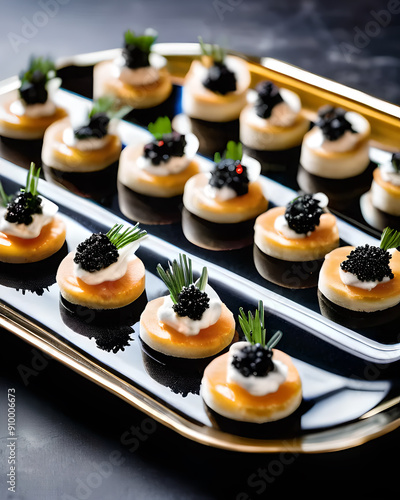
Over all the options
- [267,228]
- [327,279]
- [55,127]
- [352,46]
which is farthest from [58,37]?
[327,279]

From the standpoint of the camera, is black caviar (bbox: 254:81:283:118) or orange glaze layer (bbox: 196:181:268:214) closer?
orange glaze layer (bbox: 196:181:268:214)

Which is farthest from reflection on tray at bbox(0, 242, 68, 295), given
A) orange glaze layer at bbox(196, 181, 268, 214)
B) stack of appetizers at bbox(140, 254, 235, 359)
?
orange glaze layer at bbox(196, 181, 268, 214)

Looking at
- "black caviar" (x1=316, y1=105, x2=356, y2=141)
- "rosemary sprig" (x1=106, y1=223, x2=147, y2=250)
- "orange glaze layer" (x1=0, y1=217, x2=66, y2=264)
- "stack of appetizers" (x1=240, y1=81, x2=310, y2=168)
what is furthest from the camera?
"stack of appetizers" (x1=240, y1=81, x2=310, y2=168)

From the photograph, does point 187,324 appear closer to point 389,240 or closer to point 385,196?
point 389,240

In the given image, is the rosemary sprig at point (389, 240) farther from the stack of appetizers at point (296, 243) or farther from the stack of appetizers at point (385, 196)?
the stack of appetizers at point (385, 196)

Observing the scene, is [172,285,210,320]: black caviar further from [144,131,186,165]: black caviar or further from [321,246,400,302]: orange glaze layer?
[144,131,186,165]: black caviar

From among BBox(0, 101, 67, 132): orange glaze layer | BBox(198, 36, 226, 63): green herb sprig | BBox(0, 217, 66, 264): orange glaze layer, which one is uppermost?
BBox(198, 36, 226, 63): green herb sprig

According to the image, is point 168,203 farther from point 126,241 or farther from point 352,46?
point 352,46
